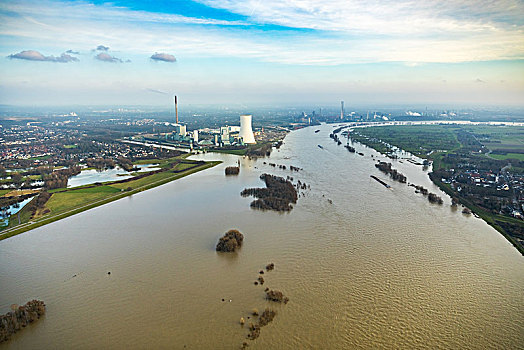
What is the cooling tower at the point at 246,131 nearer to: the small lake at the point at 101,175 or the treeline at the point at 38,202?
the small lake at the point at 101,175

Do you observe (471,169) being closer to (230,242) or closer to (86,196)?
(230,242)

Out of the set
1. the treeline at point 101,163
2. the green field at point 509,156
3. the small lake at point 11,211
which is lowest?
the small lake at point 11,211

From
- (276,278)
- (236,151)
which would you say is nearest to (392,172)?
(276,278)

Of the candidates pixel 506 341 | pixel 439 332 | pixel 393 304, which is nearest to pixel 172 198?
pixel 393 304

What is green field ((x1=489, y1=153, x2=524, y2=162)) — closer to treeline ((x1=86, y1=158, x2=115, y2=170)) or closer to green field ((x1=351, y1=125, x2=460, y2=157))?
green field ((x1=351, y1=125, x2=460, y2=157))

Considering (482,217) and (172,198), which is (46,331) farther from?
(482,217)

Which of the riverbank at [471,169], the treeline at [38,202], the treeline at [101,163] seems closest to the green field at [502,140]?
the riverbank at [471,169]

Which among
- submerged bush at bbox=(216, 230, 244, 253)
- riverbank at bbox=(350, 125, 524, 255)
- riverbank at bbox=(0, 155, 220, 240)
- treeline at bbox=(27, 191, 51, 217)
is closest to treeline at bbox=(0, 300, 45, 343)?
submerged bush at bbox=(216, 230, 244, 253)
